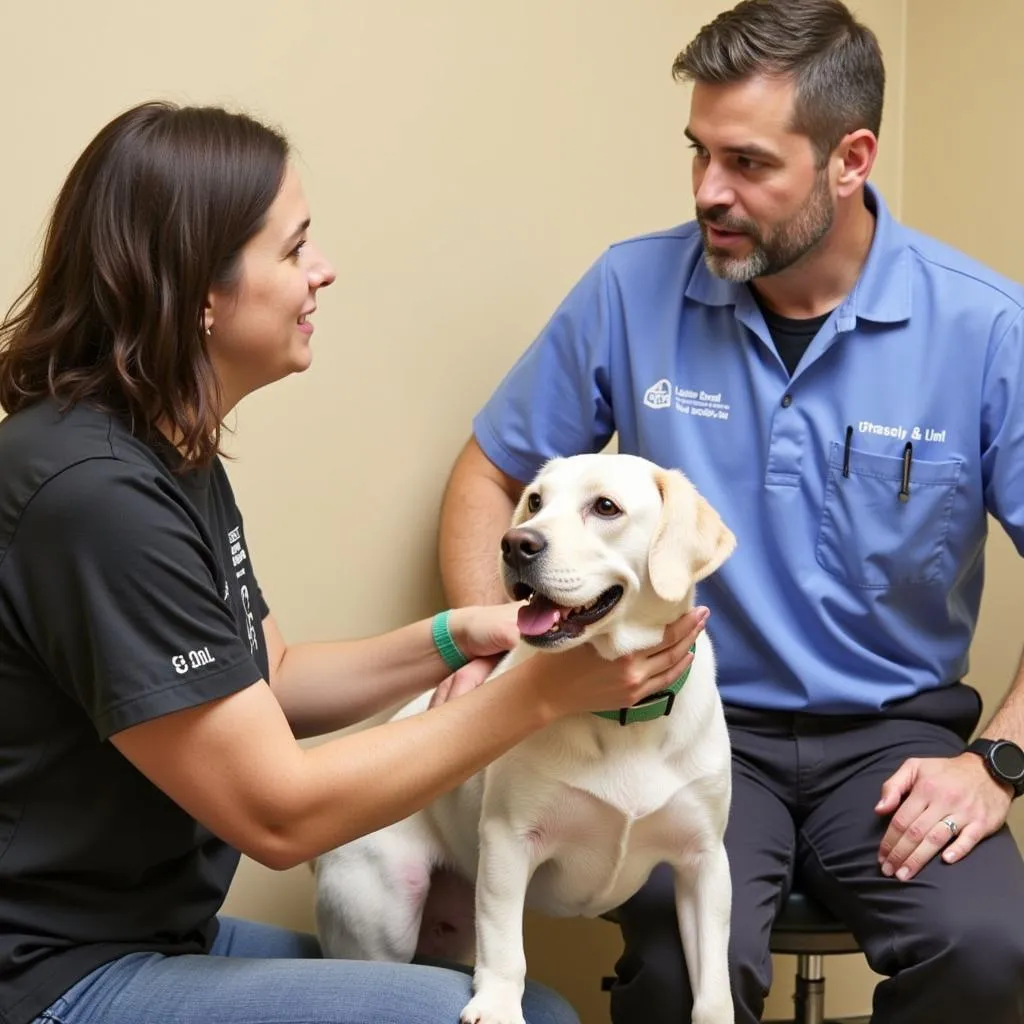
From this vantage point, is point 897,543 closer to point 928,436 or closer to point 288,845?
point 928,436

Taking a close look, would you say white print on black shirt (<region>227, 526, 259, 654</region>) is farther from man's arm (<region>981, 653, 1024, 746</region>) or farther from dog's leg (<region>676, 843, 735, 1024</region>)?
man's arm (<region>981, 653, 1024, 746</region>)

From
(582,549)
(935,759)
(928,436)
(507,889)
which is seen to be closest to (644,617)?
(582,549)

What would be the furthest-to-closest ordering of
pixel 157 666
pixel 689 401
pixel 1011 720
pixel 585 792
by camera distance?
pixel 689 401 < pixel 1011 720 < pixel 585 792 < pixel 157 666

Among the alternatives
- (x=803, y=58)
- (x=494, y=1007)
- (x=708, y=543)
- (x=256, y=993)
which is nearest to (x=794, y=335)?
(x=803, y=58)

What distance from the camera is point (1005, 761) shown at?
159cm

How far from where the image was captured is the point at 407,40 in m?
1.84

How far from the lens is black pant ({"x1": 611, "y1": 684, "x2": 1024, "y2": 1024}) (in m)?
1.45

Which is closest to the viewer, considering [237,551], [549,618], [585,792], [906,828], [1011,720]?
[549,618]

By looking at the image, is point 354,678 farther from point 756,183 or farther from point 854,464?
point 756,183

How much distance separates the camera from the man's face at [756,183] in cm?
172

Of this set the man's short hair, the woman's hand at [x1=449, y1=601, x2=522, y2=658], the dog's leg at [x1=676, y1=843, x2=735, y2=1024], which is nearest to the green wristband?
the woman's hand at [x1=449, y1=601, x2=522, y2=658]

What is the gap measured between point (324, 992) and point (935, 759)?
796mm

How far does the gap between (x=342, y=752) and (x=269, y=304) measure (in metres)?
0.43

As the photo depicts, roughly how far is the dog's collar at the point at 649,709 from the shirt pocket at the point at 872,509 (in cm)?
45
